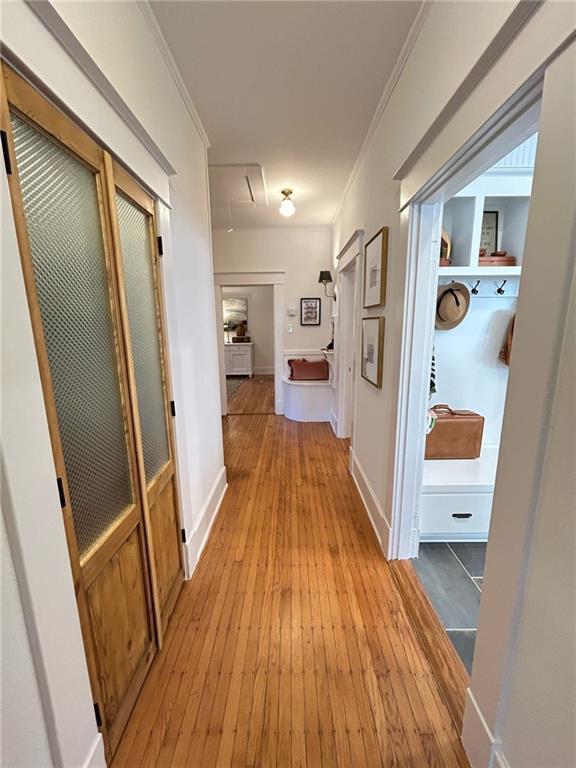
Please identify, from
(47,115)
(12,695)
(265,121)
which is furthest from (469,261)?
(12,695)

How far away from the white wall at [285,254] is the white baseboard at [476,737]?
4.48 metres

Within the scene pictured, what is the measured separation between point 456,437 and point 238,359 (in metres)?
6.43

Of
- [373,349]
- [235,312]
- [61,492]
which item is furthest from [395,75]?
[235,312]

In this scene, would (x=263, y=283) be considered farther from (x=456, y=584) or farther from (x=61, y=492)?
(x=61, y=492)

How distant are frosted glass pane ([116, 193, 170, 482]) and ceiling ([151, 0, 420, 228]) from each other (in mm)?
900

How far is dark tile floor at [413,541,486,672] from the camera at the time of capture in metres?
1.56

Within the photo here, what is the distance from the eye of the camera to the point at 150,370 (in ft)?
4.91

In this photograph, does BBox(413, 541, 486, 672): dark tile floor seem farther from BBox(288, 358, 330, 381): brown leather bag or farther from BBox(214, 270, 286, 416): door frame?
BBox(214, 270, 286, 416): door frame

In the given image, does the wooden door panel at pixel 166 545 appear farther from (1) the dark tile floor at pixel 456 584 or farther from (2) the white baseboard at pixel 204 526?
(1) the dark tile floor at pixel 456 584

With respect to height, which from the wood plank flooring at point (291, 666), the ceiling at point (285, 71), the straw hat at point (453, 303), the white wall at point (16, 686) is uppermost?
the ceiling at point (285, 71)

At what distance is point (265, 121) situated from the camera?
2.12 m

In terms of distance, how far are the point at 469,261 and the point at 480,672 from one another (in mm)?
2104

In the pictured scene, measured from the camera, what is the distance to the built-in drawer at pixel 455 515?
2.05 meters

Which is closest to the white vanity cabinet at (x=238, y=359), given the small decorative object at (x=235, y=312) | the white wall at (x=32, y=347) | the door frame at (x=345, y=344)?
the small decorative object at (x=235, y=312)
